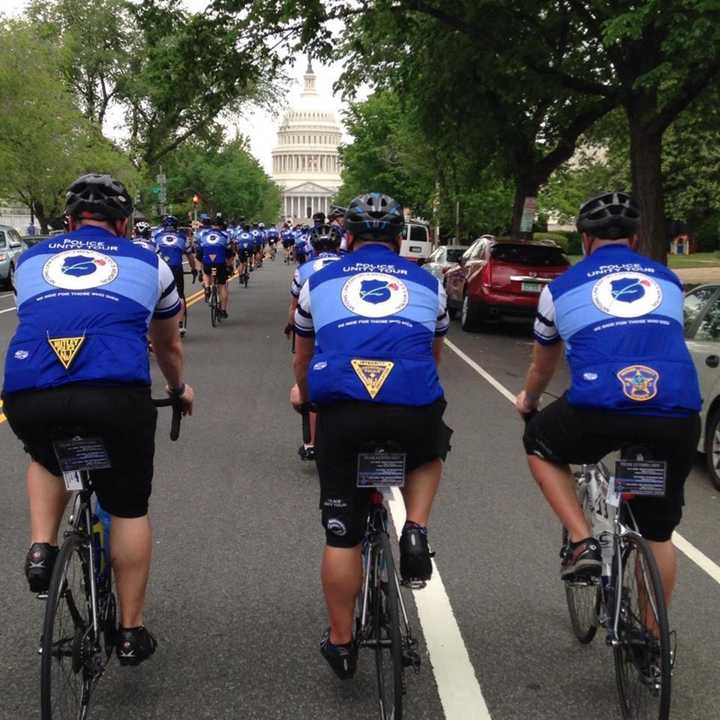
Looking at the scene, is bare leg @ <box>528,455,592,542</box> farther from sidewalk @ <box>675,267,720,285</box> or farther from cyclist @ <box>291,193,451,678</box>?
sidewalk @ <box>675,267,720,285</box>

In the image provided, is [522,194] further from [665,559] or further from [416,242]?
[665,559]

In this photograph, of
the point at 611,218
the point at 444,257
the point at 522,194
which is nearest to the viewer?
the point at 611,218

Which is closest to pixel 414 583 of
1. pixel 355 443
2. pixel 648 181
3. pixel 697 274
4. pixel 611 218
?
pixel 355 443

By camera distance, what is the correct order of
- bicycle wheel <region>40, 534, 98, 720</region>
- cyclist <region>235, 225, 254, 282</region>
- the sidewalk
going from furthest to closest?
the sidewalk
cyclist <region>235, 225, 254, 282</region>
bicycle wheel <region>40, 534, 98, 720</region>

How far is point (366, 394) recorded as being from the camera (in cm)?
339

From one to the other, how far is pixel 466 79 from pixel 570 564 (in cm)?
1974

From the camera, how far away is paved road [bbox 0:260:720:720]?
3795mm

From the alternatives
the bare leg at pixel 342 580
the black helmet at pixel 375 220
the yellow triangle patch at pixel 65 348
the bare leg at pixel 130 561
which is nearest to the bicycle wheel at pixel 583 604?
the bare leg at pixel 342 580

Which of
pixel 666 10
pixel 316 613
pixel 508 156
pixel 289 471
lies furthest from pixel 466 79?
pixel 316 613

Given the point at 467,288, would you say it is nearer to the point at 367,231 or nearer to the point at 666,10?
the point at 666,10

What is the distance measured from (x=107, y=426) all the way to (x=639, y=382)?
183cm

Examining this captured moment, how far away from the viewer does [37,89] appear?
3916 cm

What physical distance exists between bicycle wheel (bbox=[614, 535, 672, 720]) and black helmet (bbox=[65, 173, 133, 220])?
7.20 ft

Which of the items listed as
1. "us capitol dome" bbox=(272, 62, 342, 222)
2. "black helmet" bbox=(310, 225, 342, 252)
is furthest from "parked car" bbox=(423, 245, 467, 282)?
"us capitol dome" bbox=(272, 62, 342, 222)
